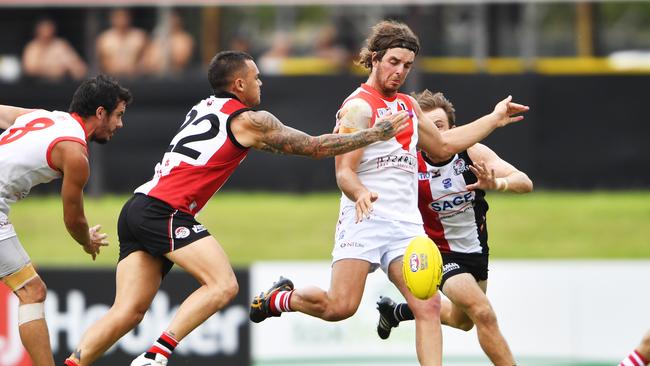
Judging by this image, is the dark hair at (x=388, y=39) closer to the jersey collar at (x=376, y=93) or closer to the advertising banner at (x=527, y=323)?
the jersey collar at (x=376, y=93)

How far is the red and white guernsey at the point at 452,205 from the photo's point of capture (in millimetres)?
9352

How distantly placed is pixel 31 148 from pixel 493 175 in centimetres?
309

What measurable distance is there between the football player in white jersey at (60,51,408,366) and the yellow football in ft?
2.53

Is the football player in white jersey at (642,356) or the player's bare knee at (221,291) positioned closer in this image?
the player's bare knee at (221,291)

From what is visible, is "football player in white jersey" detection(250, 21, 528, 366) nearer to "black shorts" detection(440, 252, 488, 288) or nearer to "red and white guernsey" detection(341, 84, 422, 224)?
"red and white guernsey" detection(341, 84, 422, 224)

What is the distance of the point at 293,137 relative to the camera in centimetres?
842

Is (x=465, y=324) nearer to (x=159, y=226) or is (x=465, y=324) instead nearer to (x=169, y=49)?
(x=159, y=226)

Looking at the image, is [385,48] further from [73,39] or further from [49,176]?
[73,39]

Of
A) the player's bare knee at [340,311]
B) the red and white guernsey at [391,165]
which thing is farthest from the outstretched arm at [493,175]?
the player's bare knee at [340,311]

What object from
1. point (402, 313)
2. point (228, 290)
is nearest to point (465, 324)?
point (402, 313)

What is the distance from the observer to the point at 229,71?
8.51 metres

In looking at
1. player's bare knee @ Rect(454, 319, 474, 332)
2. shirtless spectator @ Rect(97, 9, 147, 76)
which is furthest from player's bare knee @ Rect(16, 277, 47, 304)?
shirtless spectator @ Rect(97, 9, 147, 76)

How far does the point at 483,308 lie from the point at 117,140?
953 centimetres

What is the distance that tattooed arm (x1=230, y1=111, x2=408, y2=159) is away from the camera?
27.2 ft
